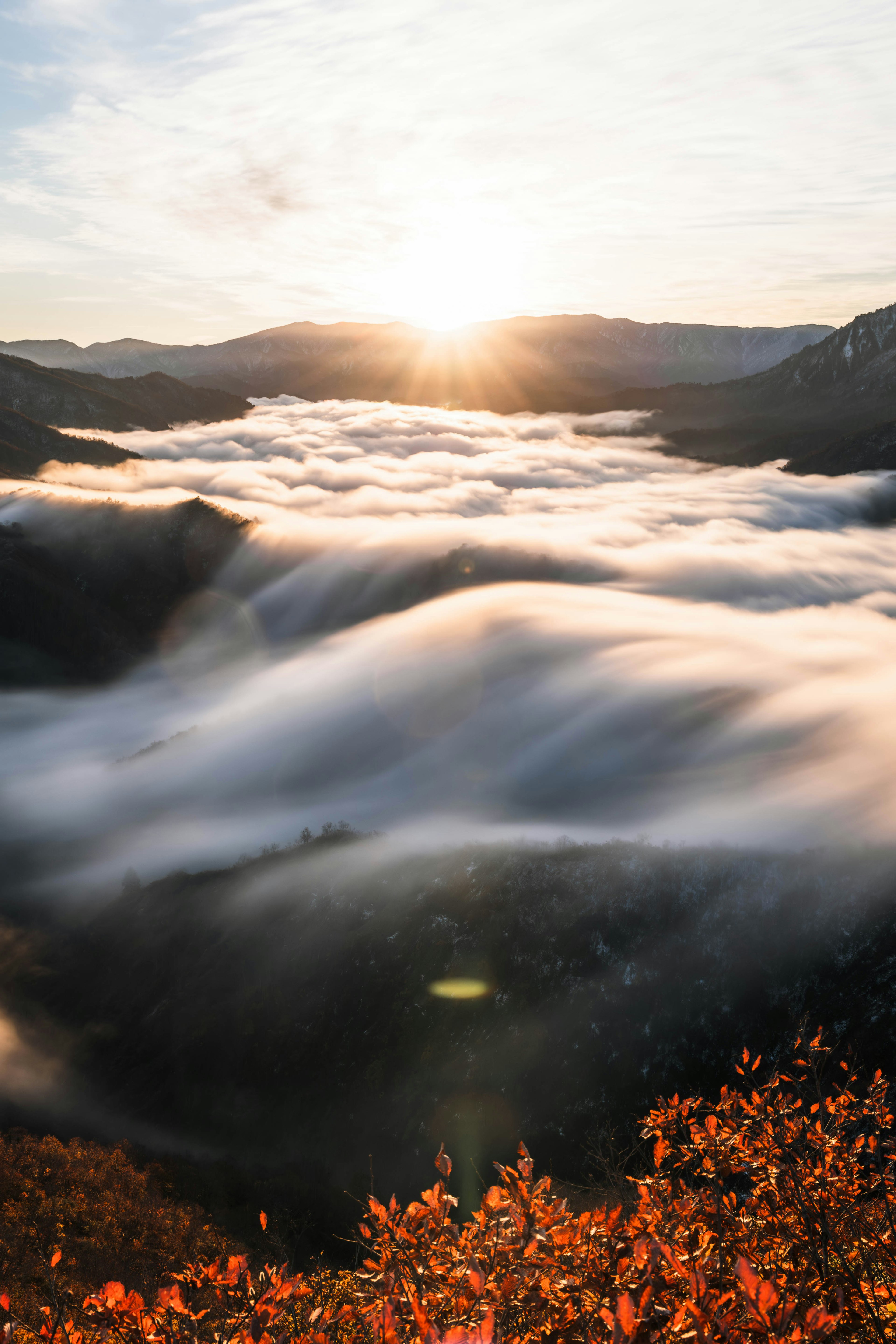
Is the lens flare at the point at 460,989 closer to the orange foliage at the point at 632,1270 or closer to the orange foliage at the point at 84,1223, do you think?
the orange foliage at the point at 84,1223

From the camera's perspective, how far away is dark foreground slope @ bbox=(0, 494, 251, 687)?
298 ft

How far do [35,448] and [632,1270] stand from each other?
17688cm

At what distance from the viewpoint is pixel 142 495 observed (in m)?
134

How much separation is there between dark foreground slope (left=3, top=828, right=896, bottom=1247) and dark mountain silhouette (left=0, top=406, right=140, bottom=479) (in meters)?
126

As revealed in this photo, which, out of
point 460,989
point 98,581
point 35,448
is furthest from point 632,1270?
point 35,448

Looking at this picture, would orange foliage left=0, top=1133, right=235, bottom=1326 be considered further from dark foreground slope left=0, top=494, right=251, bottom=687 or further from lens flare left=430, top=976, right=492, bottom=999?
dark foreground slope left=0, top=494, right=251, bottom=687

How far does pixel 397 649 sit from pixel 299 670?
44.8ft

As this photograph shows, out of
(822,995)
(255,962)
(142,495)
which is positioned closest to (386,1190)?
(255,962)

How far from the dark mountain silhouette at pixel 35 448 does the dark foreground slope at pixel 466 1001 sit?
126141 millimetres

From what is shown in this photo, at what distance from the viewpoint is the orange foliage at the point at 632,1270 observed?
23.5ft

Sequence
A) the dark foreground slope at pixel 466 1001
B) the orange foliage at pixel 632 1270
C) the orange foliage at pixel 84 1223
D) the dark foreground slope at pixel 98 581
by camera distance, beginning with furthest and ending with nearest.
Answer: the dark foreground slope at pixel 98 581, the dark foreground slope at pixel 466 1001, the orange foliage at pixel 84 1223, the orange foliage at pixel 632 1270

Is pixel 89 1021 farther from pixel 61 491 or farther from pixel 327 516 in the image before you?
pixel 327 516

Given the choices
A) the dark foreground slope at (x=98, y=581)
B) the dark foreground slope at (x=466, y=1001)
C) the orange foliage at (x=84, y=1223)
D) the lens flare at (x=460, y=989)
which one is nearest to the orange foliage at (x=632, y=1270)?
the orange foliage at (x=84, y=1223)

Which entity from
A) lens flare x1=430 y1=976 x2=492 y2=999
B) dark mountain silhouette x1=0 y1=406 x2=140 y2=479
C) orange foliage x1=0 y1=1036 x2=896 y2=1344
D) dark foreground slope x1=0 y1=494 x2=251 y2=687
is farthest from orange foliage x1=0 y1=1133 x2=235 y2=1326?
dark mountain silhouette x1=0 y1=406 x2=140 y2=479
